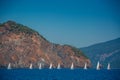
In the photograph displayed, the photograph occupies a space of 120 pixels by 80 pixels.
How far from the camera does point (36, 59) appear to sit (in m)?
186

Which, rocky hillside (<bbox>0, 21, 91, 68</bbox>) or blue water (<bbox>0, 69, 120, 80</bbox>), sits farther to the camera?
rocky hillside (<bbox>0, 21, 91, 68</bbox>)

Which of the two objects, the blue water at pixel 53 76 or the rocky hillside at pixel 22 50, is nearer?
the blue water at pixel 53 76

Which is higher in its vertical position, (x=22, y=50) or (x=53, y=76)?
(x=22, y=50)

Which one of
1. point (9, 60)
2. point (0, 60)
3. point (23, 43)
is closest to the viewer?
point (0, 60)

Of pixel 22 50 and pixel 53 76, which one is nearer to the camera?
pixel 53 76

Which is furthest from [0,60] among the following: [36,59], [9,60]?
[36,59]

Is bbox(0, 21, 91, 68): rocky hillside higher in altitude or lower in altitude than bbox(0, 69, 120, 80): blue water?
higher

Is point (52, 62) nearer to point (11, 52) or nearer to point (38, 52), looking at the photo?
point (38, 52)

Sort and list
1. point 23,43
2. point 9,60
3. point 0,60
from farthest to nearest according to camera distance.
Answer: point 23,43
point 9,60
point 0,60

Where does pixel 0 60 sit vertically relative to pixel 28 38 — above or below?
below

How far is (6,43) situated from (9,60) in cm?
1162

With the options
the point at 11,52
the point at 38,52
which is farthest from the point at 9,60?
the point at 38,52

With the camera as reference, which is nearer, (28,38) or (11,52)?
(11,52)

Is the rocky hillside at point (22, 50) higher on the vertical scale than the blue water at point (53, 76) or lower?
higher
